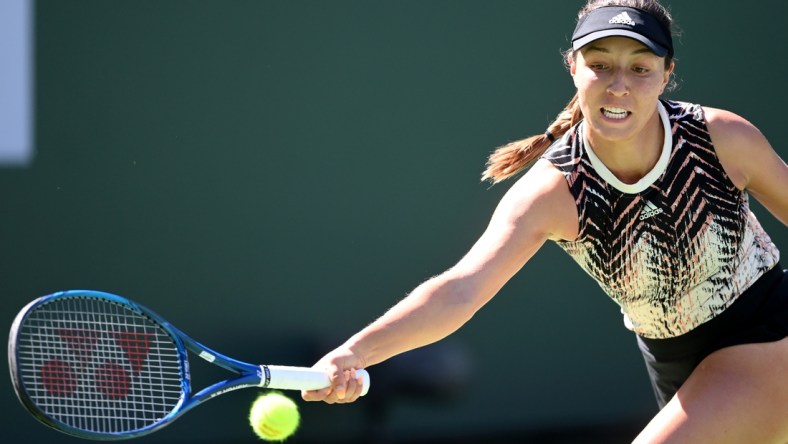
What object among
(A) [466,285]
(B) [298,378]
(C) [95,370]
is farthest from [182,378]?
(C) [95,370]

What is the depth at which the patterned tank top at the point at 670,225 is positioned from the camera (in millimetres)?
2648

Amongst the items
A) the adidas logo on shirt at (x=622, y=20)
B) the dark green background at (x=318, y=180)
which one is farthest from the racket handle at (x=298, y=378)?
the dark green background at (x=318, y=180)

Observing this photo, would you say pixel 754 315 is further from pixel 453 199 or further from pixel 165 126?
pixel 165 126

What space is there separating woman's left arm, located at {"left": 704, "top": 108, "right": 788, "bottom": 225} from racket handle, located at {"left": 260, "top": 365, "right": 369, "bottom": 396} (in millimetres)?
970

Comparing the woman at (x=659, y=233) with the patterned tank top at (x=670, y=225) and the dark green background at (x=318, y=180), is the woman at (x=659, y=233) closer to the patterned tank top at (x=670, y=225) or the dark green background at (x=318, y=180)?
the patterned tank top at (x=670, y=225)

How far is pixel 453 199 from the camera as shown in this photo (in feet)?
14.9

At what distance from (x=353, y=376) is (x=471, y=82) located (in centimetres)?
237

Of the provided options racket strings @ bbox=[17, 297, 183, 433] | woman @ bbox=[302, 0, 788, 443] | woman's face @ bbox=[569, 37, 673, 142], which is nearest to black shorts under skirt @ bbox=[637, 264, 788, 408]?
woman @ bbox=[302, 0, 788, 443]

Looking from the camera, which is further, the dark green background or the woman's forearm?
the dark green background

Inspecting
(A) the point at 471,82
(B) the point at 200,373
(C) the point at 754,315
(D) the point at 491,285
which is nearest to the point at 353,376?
(D) the point at 491,285

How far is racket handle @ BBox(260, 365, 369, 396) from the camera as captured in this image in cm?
230

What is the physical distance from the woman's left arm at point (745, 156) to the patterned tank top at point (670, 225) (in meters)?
0.02

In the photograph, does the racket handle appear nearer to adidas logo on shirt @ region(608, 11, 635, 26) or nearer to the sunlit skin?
the sunlit skin

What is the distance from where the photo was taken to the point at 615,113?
2.56 metres
